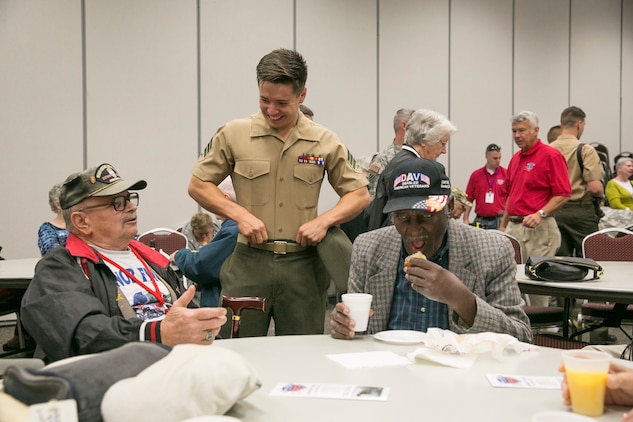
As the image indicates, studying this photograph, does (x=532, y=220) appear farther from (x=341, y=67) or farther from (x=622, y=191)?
(x=341, y=67)

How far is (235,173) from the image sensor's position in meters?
3.18

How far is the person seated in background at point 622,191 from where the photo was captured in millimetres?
7922

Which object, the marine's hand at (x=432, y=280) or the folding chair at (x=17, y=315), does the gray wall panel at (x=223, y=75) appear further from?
the marine's hand at (x=432, y=280)

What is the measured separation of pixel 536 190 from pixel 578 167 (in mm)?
1100

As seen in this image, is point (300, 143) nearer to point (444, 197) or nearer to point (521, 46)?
point (444, 197)

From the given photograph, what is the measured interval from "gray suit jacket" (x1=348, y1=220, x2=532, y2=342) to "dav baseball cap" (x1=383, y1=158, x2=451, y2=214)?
0.14 m

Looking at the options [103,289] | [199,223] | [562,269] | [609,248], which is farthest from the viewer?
[199,223]

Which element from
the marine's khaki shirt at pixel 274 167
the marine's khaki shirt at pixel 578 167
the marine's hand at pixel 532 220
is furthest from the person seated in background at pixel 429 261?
the marine's khaki shirt at pixel 578 167

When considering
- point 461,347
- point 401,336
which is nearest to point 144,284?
point 401,336

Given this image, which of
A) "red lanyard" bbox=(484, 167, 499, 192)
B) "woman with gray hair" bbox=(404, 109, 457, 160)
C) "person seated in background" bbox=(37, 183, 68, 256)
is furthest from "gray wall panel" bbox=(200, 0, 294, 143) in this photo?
"woman with gray hair" bbox=(404, 109, 457, 160)

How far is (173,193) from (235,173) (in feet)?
13.1

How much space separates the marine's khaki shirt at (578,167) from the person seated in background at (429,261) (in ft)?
14.7

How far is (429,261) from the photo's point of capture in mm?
2143

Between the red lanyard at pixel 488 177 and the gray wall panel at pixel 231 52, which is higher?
the gray wall panel at pixel 231 52
